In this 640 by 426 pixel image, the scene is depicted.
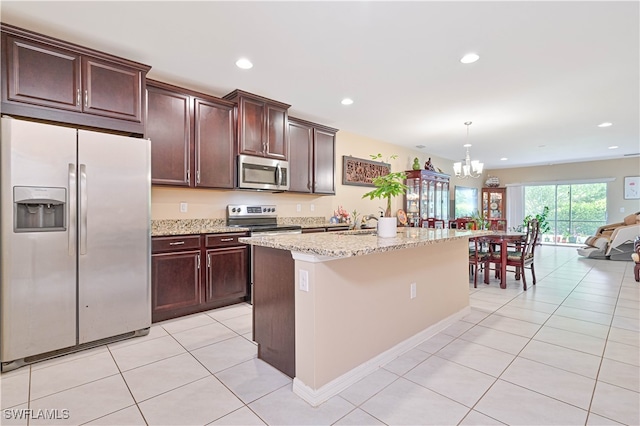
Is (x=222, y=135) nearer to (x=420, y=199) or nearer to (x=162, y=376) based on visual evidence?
(x=162, y=376)

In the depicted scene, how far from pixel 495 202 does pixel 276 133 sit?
29.5 ft

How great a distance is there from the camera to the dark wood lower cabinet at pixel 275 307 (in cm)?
200

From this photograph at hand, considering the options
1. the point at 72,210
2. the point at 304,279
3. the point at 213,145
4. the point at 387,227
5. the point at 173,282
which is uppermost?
the point at 213,145

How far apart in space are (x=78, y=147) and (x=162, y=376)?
1.85 m

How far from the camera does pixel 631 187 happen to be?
8078 mm

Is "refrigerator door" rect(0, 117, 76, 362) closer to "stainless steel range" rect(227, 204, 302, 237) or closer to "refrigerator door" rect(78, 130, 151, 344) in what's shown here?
"refrigerator door" rect(78, 130, 151, 344)

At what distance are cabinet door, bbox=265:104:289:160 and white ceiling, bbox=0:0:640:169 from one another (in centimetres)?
19

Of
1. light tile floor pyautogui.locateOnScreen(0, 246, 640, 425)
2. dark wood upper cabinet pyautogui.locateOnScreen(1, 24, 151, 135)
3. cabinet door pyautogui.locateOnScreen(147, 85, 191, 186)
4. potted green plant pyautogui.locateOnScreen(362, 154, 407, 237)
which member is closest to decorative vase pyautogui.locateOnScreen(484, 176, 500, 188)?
light tile floor pyautogui.locateOnScreen(0, 246, 640, 425)

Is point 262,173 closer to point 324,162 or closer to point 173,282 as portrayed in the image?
point 324,162

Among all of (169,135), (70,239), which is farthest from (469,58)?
(70,239)

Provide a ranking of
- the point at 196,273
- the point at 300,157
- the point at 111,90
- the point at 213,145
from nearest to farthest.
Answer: the point at 111,90
the point at 196,273
the point at 213,145
the point at 300,157

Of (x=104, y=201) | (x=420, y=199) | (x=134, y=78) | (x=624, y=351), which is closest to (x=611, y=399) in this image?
(x=624, y=351)

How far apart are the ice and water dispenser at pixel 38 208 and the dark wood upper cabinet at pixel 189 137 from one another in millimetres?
883

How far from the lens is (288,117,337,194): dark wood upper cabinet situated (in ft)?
14.5
